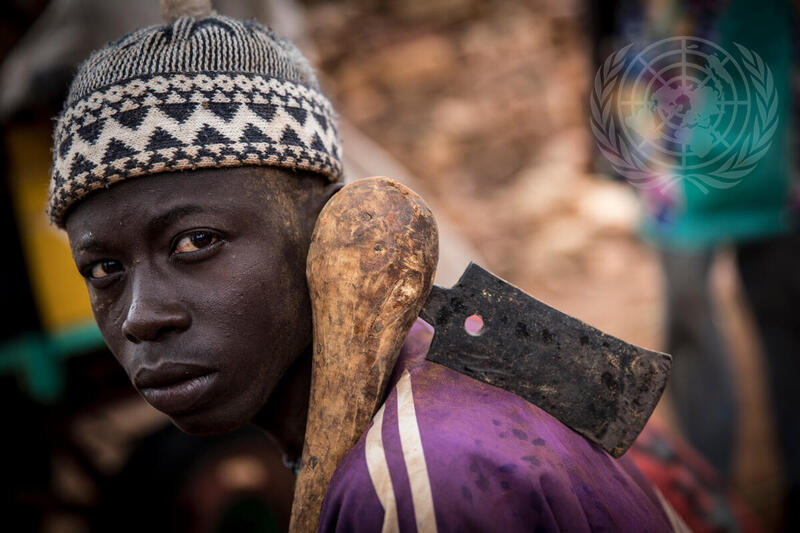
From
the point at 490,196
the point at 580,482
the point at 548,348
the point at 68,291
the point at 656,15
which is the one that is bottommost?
the point at 68,291

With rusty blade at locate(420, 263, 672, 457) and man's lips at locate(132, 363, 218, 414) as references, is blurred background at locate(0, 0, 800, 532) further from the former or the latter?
man's lips at locate(132, 363, 218, 414)

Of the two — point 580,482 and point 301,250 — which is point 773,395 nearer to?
point 580,482

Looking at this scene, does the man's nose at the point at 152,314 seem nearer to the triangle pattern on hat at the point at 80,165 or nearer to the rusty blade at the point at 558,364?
the triangle pattern on hat at the point at 80,165

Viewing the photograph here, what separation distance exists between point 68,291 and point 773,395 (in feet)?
13.1

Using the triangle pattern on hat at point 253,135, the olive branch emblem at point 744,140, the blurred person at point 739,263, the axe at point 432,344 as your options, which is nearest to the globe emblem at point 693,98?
the olive branch emblem at point 744,140

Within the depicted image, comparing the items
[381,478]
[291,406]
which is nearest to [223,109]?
[291,406]

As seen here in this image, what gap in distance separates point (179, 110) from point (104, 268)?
0.38 m

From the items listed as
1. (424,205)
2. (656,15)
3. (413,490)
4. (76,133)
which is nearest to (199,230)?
(76,133)

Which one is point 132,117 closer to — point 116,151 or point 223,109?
point 116,151

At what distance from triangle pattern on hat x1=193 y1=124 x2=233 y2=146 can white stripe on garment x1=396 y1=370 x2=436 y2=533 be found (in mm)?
636

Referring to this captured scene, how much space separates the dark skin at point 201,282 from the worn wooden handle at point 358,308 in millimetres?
126

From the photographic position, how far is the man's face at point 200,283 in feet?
4.16

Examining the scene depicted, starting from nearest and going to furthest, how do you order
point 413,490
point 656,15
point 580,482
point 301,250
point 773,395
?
1. point 413,490
2. point 580,482
3. point 301,250
4. point 656,15
5. point 773,395

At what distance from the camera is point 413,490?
1053 millimetres
